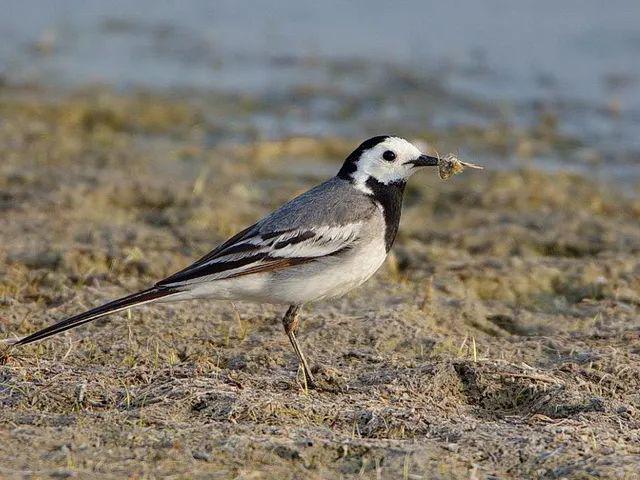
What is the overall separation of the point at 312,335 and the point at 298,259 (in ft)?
2.38

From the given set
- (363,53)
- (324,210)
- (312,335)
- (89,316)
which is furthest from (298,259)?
(363,53)

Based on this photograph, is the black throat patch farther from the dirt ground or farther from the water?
the water

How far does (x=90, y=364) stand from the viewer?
6.27m

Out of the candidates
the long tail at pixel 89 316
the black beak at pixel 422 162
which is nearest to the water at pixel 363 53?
the black beak at pixel 422 162

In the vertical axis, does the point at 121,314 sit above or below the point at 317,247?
below

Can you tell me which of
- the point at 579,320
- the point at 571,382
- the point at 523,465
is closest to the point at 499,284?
the point at 579,320

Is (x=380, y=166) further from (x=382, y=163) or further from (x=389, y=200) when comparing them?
(x=389, y=200)

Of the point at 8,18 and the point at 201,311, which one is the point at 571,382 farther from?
the point at 8,18

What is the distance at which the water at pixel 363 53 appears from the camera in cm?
1402

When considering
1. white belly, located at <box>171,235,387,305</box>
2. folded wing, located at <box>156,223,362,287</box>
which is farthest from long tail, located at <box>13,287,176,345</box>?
white belly, located at <box>171,235,387,305</box>

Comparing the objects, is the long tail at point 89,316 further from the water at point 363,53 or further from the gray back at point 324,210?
the water at point 363,53

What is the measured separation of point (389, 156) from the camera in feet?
22.6

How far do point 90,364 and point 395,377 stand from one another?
1.63 m

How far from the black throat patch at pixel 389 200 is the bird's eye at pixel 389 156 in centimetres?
14
